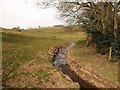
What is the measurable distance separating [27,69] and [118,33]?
40.2 feet

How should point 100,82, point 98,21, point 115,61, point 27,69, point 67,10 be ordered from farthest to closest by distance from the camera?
point 67,10 < point 98,21 < point 115,61 < point 27,69 < point 100,82

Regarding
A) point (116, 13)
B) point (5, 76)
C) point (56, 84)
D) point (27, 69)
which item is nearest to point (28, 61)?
point (27, 69)

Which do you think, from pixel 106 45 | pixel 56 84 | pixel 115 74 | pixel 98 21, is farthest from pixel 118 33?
pixel 56 84

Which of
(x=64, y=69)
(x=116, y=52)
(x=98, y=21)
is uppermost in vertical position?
(x=98, y=21)

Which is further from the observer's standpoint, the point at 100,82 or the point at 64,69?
the point at 64,69

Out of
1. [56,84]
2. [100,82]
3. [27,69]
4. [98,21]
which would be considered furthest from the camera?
[98,21]

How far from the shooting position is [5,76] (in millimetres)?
25125

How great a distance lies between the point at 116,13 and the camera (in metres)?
35.0

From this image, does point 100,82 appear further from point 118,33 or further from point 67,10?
point 67,10

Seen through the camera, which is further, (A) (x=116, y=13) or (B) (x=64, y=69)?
(A) (x=116, y=13)

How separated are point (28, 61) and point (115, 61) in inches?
389

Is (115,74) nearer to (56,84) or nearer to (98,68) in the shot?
(98,68)

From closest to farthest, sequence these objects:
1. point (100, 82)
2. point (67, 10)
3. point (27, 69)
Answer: point (100, 82) → point (27, 69) → point (67, 10)

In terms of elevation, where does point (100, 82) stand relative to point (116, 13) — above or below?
below
